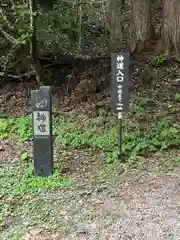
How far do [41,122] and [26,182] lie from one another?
0.74m

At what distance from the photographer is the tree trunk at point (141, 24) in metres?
7.76

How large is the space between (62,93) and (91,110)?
0.98 metres

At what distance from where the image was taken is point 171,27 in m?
7.52

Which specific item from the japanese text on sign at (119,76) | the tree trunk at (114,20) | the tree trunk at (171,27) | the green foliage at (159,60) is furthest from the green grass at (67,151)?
the tree trunk at (114,20)

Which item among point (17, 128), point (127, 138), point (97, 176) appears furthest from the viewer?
point (17, 128)

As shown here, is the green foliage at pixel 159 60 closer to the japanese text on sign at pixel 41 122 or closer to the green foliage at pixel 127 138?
the green foliage at pixel 127 138

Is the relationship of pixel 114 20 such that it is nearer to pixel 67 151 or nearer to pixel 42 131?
pixel 67 151

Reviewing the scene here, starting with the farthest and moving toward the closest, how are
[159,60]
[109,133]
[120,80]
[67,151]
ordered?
[159,60] → [109,133] → [67,151] → [120,80]

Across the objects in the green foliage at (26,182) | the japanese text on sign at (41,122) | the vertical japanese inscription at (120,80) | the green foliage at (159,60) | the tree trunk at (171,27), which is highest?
the tree trunk at (171,27)

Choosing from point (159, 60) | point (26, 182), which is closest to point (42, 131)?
point (26, 182)

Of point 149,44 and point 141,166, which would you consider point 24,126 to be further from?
point 149,44

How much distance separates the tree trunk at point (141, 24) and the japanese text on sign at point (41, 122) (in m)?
3.68

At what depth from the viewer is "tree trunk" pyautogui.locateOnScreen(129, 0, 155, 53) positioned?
25.5 ft

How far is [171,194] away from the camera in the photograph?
4.54 m
